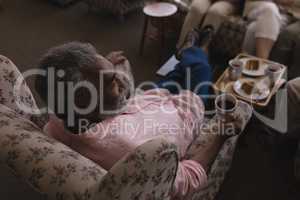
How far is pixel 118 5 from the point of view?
318 centimetres

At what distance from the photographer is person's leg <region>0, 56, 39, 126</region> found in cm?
127

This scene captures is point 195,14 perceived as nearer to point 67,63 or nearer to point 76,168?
point 67,63

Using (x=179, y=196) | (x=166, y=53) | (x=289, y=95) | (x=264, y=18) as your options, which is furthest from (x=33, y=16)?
(x=179, y=196)

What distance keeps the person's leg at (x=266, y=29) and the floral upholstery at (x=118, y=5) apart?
126cm

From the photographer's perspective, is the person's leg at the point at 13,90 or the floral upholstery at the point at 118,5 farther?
the floral upholstery at the point at 118,5

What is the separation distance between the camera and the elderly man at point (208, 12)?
2529 mm

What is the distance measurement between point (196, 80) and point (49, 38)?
5.87 ft

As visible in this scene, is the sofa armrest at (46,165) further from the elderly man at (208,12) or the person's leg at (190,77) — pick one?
the elderly man at (208,12)

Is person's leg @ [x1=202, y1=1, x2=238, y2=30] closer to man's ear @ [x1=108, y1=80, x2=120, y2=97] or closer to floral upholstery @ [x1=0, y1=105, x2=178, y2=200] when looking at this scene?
man's ear @ [x1=108, y1=80, x2=120, y2=97]

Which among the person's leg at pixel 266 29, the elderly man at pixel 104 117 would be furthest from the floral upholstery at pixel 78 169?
the person's leg at pixel 266 29

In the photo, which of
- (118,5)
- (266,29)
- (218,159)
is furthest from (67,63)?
(118,5)

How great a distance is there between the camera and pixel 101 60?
122 cm

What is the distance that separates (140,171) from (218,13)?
185 cm

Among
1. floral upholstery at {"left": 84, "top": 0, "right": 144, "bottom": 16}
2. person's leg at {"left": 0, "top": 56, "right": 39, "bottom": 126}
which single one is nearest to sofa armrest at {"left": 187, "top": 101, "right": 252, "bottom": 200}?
person's leg at {"left": 0, "top": 56, "right": 39, "bottom": 126}
